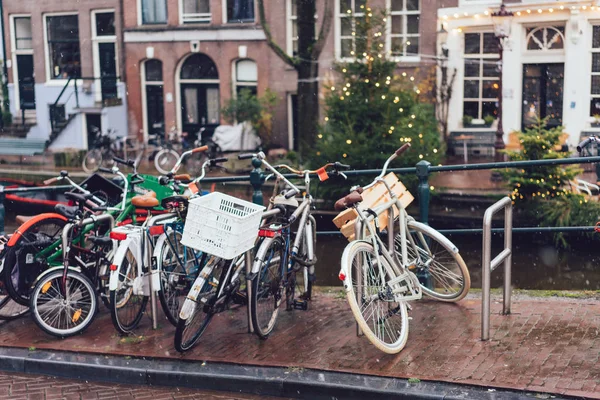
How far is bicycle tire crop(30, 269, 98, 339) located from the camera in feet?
18.0

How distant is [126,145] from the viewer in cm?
2241

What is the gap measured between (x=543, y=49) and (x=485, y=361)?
636 inches

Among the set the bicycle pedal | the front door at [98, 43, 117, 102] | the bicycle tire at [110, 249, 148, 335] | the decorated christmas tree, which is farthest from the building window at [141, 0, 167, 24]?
the bicycle pedal

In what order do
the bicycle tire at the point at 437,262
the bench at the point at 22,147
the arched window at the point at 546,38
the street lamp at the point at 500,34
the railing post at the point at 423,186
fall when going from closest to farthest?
1. the bicycle tire at the point at 437,262
2. the railing post at the point at 423,186
3. the street lamp at the point at 500,34
4. the arched window at the point at 546,38
5. the bench at the point at 22,147

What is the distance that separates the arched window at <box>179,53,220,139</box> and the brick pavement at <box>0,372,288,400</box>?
1877 centimetres

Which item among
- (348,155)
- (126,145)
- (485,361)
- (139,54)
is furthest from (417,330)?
(139,54)

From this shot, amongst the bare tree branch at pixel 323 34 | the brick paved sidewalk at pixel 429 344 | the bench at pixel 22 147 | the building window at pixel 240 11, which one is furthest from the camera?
the bench at pixel 22 147

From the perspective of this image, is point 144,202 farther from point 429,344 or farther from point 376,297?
point 429,344

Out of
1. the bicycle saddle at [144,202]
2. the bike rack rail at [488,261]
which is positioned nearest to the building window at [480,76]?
the bike rack rail at [488,261]

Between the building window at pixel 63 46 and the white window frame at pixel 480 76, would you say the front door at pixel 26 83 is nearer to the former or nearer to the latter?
the building window at pixel 63 46

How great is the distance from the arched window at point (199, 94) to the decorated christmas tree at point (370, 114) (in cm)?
885

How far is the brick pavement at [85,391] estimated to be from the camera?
482 cm

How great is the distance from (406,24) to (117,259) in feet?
54.6

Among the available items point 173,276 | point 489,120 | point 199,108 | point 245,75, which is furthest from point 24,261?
point 199,108
